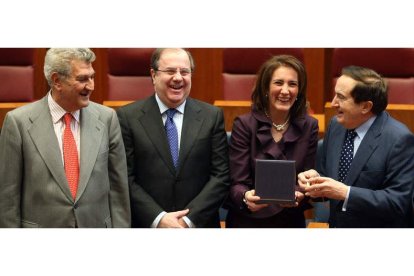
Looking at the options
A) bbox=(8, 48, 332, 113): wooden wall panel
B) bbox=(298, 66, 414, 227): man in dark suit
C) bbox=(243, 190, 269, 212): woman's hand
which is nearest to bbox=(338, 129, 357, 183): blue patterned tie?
bbox=(298, 66, 414, 227): man in dark suit

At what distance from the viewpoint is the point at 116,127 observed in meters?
0.90

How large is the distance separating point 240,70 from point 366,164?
613 millimetres

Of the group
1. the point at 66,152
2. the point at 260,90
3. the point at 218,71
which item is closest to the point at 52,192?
the point at 66,152

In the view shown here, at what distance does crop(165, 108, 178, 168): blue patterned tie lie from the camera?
936 millimetres

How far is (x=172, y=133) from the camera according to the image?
940 millimetres

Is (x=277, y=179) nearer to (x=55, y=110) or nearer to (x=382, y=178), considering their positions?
(x=382, y=178)

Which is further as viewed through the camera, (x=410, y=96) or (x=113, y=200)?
(x=410, y=96)

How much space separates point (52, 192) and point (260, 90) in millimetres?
281

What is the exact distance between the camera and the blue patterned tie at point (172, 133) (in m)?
0.94

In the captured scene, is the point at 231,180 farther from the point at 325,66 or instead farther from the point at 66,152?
the point at 325,66

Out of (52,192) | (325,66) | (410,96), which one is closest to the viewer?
(52,192)

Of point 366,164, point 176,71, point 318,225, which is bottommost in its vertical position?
point 318,225

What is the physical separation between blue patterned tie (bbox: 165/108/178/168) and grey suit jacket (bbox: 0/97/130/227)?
7 centimetres

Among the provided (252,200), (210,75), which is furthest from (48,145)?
(210,75)
